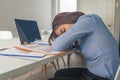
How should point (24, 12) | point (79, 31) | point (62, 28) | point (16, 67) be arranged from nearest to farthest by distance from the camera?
1. point (16, 67)
2. point (79, 31)
3. point (62, 28)
4. point (24, 12)

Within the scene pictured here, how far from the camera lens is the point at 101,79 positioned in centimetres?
122

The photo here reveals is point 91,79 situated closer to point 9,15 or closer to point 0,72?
point 0,72

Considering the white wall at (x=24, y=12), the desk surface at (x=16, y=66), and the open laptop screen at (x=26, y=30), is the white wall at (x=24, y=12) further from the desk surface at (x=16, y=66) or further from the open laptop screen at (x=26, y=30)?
the desk surface at (x=16, y=66)

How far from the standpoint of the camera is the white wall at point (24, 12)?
4016mm

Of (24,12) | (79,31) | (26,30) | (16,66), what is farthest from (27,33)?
(24,12)

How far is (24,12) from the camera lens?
14.9 ft

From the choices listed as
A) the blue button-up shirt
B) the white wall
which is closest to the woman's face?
the blue button-up shirt

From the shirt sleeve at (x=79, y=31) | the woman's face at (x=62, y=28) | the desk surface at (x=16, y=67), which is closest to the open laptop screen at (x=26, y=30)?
the woman's face at (x=62, y=28)

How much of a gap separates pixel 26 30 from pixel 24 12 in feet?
9.65

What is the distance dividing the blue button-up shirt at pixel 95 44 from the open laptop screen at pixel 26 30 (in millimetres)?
490

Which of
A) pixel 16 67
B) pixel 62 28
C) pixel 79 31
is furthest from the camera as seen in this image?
pixel 62 28

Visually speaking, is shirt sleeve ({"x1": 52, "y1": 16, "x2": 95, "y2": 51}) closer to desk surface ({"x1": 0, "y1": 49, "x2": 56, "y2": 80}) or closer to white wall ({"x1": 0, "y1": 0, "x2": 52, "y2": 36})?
desk surface ({"x1": 0, "y1": 49, "x2": 56, "y2": 80})

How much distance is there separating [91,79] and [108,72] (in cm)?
13

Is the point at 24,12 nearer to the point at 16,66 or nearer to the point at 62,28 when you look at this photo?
the point at 62,28
